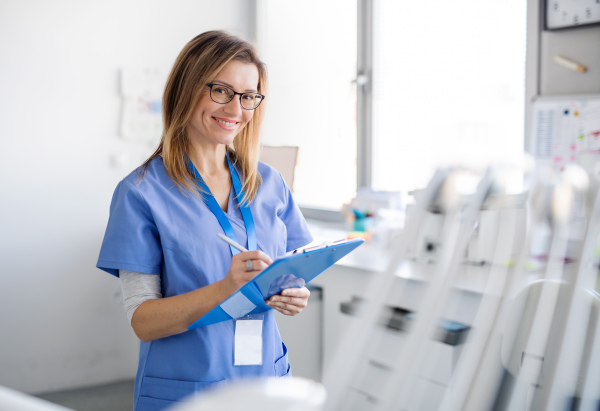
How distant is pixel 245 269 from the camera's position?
120 cm

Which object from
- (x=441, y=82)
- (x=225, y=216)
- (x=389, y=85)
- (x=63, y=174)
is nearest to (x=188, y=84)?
(x=225, y=216)

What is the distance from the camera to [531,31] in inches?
93.9

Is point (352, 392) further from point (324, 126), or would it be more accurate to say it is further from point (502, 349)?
point (324, 126)

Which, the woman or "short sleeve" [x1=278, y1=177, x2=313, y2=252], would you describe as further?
"short sleeve" [x1=278, y1=177, x2=313, y2=252]

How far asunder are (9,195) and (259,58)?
229 centimetres

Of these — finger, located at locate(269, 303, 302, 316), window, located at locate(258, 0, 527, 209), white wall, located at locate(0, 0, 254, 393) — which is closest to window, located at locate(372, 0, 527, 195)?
window, located at locate(258, 0, 527, 209)

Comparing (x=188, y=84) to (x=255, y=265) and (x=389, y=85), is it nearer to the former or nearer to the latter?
(x=255, y=265)

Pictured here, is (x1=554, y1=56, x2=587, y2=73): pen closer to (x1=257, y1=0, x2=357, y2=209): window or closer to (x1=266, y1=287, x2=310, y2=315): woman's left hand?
(x1=257, y1=0, x2=357, y2=209): window

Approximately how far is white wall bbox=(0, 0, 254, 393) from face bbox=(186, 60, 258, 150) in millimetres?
2185

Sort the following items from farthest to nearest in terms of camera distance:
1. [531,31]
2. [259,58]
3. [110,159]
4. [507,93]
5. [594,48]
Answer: [110,159], [507,93], [531,31], [594,48], [259,58]

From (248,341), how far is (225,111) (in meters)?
0.54

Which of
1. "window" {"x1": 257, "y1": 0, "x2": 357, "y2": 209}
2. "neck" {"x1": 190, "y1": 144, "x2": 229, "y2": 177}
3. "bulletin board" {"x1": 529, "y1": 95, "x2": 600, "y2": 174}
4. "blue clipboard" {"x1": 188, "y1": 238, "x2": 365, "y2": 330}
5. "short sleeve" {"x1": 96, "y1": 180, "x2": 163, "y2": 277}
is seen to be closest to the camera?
"blue clipboard" {"x1": 188, "y1": 238, "x2": 365, "y2": 330}

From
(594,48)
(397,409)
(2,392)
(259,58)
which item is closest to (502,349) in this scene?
(397,409)

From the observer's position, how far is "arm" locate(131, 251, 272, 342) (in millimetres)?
1198
